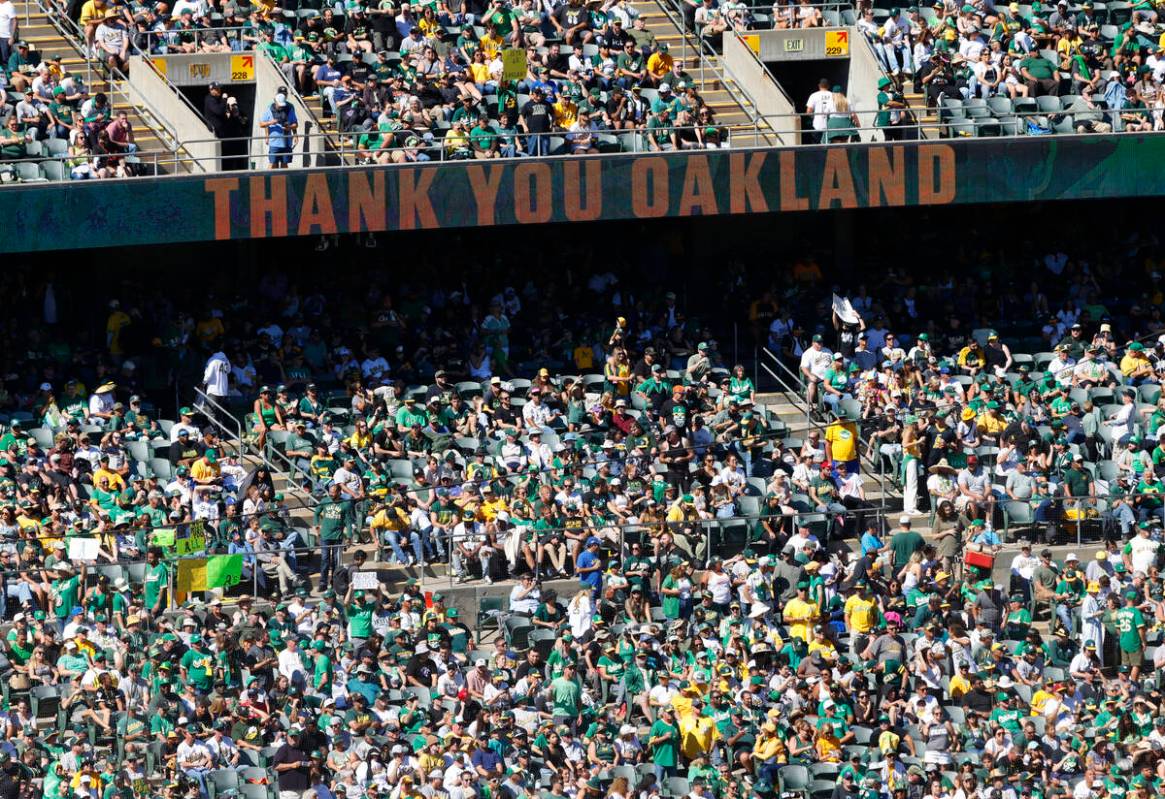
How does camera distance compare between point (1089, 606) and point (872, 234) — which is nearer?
point (1089, 606)

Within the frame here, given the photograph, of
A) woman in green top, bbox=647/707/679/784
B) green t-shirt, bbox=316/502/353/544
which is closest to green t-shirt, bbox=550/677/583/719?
woman in green top, bbox=647/707/679/784

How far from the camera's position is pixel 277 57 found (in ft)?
101

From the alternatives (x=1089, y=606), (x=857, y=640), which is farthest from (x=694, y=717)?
(x=1089, y=606)

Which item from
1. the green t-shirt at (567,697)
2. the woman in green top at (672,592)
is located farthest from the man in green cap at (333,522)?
the woman in green top at (672,592)

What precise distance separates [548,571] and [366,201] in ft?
17.6

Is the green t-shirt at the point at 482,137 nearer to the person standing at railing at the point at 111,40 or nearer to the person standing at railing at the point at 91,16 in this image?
the person standing at railing at the point at 111,40

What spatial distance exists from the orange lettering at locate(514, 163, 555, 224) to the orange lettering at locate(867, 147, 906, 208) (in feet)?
11.7

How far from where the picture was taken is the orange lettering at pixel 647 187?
30062mm

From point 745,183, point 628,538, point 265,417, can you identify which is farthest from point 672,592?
point 745,183

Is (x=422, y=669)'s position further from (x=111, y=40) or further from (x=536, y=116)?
(x=111, y=40)

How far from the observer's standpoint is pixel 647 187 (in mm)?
30172

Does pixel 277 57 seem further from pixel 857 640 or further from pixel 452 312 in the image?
pixel 857 640

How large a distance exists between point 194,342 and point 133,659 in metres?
6.40

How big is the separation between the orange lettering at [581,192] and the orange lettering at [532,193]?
19 centimetres
